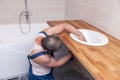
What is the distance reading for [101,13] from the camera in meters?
1.76

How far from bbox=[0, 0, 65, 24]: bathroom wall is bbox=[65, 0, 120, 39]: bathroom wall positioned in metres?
0.65

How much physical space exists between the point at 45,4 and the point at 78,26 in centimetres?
130

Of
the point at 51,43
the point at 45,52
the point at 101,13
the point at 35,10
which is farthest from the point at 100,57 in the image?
the point at 35,10

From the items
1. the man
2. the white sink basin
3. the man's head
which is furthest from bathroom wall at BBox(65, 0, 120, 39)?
the man's head

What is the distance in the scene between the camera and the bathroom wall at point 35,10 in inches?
108

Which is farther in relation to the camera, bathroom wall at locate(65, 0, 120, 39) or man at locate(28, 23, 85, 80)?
bathroom wall at locate(65, 0, 120, 39)

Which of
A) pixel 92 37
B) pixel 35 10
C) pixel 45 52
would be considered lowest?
pixel 45 52

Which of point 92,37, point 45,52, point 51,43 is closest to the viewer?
point 51,43

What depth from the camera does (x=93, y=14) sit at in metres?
1.93

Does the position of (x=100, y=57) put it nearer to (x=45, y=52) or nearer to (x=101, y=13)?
(x=45, y=52)

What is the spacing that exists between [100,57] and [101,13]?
30.7 inches

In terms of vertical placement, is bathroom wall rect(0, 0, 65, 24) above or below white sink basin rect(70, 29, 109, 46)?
above

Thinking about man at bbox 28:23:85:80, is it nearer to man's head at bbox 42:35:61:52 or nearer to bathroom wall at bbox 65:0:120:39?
man's head at bbox 42:35:61:52

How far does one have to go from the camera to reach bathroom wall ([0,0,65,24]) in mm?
2744
